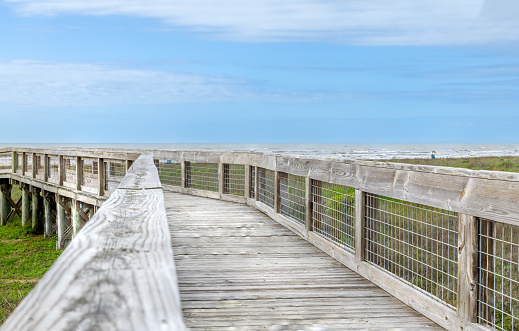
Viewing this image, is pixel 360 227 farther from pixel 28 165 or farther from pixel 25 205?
pixel 25 205

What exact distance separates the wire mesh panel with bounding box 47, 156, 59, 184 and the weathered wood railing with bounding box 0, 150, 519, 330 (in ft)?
38.4

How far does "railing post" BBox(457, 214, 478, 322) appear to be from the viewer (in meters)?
3.19

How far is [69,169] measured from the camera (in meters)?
16.4

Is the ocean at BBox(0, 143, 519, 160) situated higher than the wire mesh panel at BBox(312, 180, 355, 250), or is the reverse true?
the ocean at BBox(0, 143, 519, 160)

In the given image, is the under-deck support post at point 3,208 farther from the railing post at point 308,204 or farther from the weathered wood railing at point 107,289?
the weathered wood railing at point 107,289

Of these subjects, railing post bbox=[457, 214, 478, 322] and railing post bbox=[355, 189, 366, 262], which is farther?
railing post bbox=[355, 189, 366, 262]

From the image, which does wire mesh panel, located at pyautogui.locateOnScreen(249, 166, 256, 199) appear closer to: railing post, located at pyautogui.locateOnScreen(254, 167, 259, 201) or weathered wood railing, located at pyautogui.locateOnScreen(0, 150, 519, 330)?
railing post, located at pyautogui.locateOnScreen(254, 167, 259, 201)

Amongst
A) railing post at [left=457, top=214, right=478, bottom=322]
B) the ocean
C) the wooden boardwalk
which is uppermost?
the ocean

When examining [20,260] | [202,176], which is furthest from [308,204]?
[20,260]

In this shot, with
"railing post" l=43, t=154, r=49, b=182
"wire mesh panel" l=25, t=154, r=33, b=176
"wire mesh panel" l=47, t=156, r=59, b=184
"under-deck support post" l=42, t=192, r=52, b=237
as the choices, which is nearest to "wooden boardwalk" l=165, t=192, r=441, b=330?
"wire mesh panel" l=47, t=156, r=59, b=184

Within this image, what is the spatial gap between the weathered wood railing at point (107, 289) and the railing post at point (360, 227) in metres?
3.58

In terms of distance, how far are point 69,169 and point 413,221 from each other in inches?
557

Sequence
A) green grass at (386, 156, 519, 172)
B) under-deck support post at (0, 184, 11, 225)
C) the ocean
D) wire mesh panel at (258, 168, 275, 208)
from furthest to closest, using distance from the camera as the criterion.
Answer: the ocean < green grass at (386, 156, 519, 172) < under-deck support post at (0, 184, 11, 225) < wire mesh panel at (258, 168, 275, 208)

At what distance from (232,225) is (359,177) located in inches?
119
